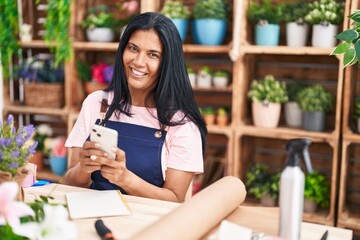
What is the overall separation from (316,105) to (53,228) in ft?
7.38

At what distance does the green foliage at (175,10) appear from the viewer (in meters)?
3.08

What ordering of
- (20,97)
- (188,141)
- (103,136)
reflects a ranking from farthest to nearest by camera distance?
(20,97) < (188,141) < (103,136)

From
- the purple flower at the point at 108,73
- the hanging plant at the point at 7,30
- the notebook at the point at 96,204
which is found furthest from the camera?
the hanging plant at the point at 7,30

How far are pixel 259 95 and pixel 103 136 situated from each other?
1.74m

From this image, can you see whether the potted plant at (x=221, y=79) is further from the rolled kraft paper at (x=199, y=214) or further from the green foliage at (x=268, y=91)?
the rolled kraft paper at (x=199, y=214)

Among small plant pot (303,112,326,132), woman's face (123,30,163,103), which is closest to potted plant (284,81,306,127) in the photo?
small plant pot (303,112,326,132)

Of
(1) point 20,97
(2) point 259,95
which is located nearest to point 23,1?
(1) point 20,97

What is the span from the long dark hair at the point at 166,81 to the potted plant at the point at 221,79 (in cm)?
127

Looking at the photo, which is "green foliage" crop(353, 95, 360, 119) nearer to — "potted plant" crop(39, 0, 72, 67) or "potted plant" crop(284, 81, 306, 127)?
"potted plant" crop(284, 81, 306, 127)

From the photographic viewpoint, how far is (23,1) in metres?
3.76

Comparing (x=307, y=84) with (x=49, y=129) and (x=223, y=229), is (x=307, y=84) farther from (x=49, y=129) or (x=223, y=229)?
(x=223, y=229)

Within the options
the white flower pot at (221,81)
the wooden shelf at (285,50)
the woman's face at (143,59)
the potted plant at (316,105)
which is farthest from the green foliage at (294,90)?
the woman's face at (143,59)

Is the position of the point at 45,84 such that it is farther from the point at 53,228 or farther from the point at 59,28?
the point at 53,228

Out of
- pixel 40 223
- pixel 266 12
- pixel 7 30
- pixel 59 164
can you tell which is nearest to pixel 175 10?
pixel 266 12
